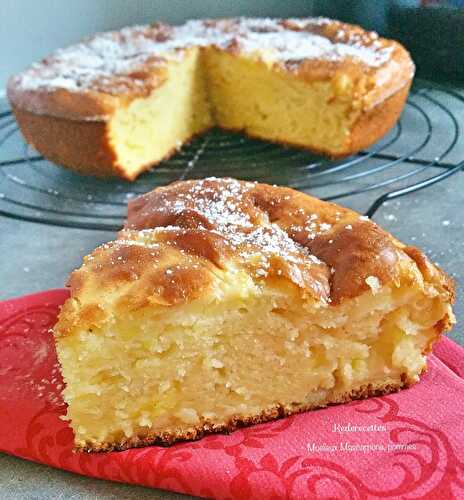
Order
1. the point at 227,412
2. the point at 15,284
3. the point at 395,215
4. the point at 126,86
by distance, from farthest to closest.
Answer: the point at 126,86
the point at 395,215
the point at 15,284
the point at 227,412

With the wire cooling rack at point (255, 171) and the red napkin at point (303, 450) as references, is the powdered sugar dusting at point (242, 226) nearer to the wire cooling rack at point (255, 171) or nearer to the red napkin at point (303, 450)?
the red napkin at point (303, 450)

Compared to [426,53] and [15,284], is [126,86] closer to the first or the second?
[15,284]

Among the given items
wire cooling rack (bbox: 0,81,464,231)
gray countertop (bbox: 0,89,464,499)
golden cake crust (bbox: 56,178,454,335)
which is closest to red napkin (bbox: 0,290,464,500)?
golden cake crust (bbox: 56,178,454,335)

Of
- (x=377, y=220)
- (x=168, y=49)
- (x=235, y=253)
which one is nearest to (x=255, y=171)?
(x=377, y=220)

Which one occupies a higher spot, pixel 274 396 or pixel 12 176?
pixel 274 396

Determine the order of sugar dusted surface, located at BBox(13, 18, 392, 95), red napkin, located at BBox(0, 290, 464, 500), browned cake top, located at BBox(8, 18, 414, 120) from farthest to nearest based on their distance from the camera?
sugar dusted surface, located at BBox(13, 18, 392, 95) < browned cake top, located at BBox(8, 18, 414, 120) < red napkin, located at BBox(0, 290, 464, 500)

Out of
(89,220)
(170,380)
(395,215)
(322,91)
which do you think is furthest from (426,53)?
(170,380)

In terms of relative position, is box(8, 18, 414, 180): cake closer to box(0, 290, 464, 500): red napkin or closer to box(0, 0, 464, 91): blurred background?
box(0, 0, 464, 91): blurred background
